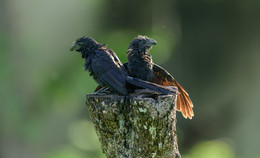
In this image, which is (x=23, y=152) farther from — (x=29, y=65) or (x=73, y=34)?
(x=73, y=34)

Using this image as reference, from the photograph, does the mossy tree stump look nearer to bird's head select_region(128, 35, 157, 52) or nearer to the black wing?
the black wing

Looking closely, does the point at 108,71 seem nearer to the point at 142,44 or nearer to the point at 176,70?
the point at 142,44

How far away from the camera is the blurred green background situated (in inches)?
359

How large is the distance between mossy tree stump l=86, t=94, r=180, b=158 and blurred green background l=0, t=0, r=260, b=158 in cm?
582

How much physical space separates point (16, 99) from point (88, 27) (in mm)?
4034

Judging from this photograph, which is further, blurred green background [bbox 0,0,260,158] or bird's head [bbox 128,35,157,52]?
blurred green background [bbox 0,0,260,158]

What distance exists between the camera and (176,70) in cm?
926

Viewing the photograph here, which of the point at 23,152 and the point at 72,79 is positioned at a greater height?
the point at 72,79

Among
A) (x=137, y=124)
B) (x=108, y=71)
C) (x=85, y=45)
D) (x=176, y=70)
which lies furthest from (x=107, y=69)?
(x=176, y=70)

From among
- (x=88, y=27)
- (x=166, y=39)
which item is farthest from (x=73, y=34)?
(x=166, y=39)

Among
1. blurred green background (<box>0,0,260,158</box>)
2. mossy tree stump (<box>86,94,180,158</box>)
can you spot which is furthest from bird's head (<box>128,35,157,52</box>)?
blurred green background (<box>0,0,260,158</box>)

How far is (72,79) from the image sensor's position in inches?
363

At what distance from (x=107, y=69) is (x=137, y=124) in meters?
0.50

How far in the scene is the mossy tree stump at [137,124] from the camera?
7.91 feet
